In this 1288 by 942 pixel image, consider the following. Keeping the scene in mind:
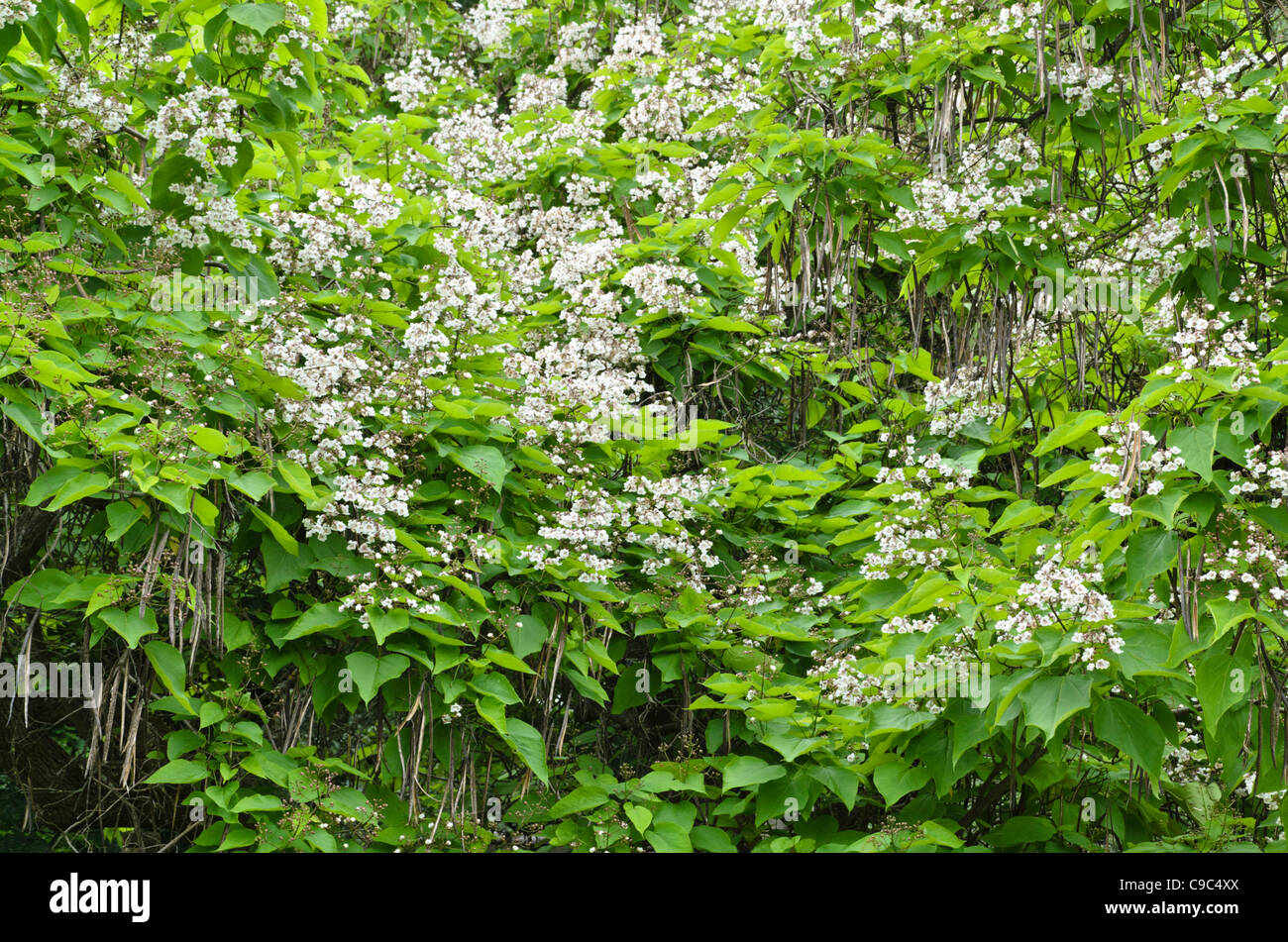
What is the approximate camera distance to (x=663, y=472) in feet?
13.1

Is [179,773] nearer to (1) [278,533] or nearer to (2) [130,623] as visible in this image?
(2) [130,623]

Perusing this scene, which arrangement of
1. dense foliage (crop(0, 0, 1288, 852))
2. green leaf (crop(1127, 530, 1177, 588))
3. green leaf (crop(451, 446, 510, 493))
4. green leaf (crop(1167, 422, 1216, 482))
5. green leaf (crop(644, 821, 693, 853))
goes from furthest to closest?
green leaf (crop(451, 446, 510, 493)) < green leaf (crop(644, 821, 693, 853)) < dense foliage (crop(0, 0, 1288, 852)) < green leaf (crop(1127, 530, 1177, 588)) < green leaf (crop(1167, 422, 1216, 482))

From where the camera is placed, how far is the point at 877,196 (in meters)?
3.57

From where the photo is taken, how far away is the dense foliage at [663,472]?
2.70m

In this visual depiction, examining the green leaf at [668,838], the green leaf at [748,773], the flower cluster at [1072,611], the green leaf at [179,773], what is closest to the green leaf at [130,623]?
the green leaf at [179,773]

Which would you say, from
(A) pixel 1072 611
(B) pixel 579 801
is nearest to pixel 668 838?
(B) pixel 579 801

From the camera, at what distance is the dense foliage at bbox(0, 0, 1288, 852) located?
8.87 ft

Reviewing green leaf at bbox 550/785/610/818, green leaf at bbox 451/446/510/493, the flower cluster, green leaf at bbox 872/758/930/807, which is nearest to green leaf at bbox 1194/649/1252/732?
the flower cluster

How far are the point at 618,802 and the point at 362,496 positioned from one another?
1.13 meters

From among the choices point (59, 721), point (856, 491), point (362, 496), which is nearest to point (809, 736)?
point (856, 491)

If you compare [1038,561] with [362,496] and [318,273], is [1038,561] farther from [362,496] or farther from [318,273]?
[318,273]

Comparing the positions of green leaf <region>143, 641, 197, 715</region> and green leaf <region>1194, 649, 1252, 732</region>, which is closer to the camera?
green leaf <region>1194, 649, 1252, 732</region>

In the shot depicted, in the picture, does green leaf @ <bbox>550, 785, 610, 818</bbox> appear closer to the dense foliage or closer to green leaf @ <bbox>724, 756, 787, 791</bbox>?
the dense foliage

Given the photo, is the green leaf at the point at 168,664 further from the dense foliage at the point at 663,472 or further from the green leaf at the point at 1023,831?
the green leaf at the point at 1023,831
